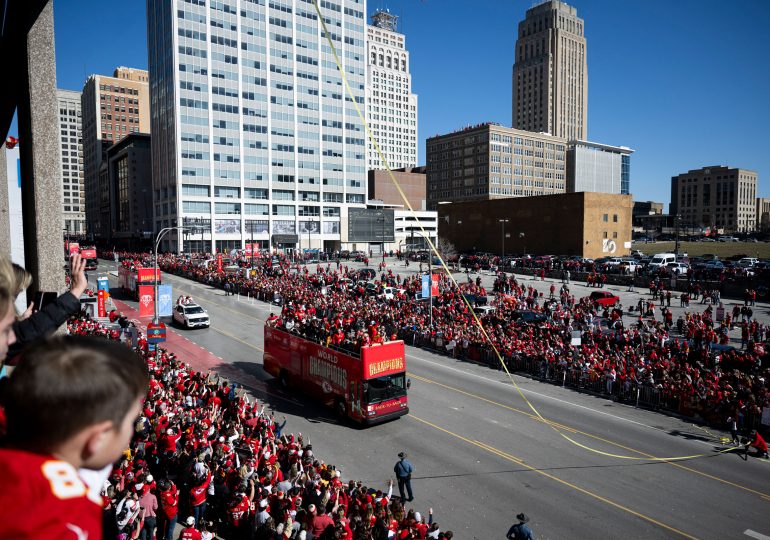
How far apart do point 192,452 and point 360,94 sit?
102m

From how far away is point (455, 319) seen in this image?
34156mm

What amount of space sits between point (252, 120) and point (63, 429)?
339ft

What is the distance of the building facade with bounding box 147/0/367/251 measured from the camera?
90500 millimetres

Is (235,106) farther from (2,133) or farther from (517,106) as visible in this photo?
(517,106)

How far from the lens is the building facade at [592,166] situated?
17362cm

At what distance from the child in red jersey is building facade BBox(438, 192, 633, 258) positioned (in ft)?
252

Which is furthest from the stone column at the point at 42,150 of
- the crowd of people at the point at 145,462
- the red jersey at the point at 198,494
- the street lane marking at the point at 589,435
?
the street lane marking at the point at 589,435

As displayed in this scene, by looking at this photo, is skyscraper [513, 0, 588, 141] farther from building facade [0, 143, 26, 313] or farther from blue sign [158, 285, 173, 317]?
building facade [0, 143, 26, 313]

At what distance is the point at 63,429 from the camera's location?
58.8 inches

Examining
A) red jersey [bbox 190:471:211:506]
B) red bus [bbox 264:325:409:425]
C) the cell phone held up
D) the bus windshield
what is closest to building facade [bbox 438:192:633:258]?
red bus [bbox 264:325:409:425]

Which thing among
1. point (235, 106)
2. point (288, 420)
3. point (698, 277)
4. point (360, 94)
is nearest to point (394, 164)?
point (360, 94)

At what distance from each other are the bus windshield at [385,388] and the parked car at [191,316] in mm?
21167

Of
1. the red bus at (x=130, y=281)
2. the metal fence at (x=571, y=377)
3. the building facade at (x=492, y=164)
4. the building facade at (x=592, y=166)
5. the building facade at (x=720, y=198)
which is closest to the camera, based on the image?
the metal fence at (x=571, y=377)

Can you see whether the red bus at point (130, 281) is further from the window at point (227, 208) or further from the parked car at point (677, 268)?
the parked car at point (677, 268)
